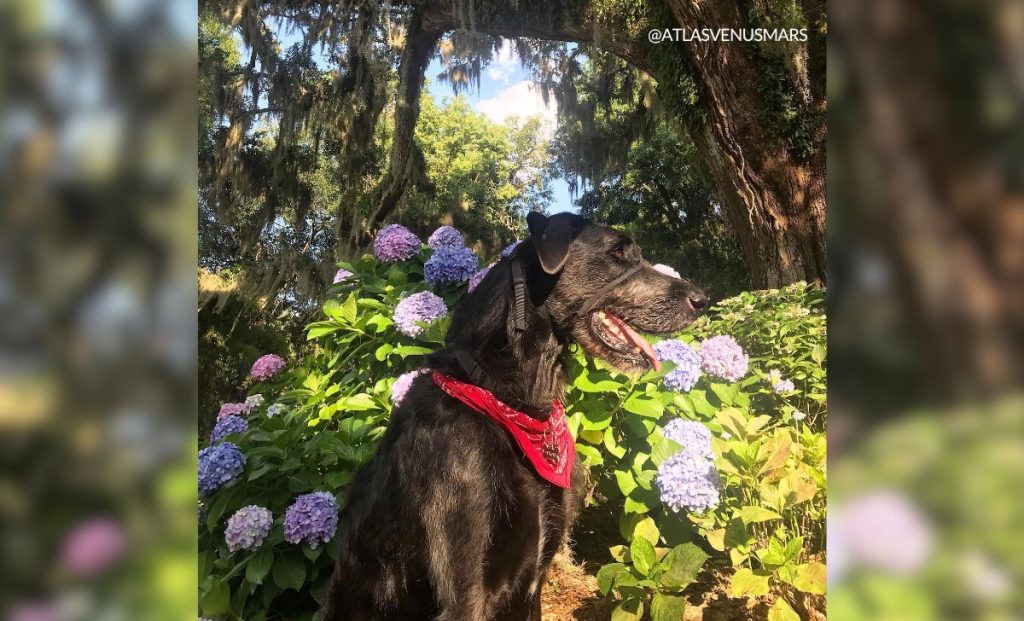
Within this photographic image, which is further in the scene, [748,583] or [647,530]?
[647,530]

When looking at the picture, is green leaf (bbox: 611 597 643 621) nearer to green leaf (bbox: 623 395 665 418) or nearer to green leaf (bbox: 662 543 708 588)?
green leaf (bbox: 662 543 708 588)

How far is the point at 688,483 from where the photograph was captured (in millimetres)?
2660

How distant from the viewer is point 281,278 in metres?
3.46

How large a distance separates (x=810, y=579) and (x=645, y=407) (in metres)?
0.95

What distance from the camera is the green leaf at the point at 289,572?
2680 mm

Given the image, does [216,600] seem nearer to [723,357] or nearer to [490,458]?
[490,458]

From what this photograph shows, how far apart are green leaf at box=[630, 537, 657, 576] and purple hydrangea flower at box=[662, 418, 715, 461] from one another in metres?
0.45

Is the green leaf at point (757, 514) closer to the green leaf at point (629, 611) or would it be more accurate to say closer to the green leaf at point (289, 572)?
the green leaf at point (629, 611)

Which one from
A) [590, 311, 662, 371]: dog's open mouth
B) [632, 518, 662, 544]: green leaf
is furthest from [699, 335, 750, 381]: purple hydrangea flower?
[632, 518, 662, 544]: green leaf

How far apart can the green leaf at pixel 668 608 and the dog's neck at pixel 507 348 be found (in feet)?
3.25
